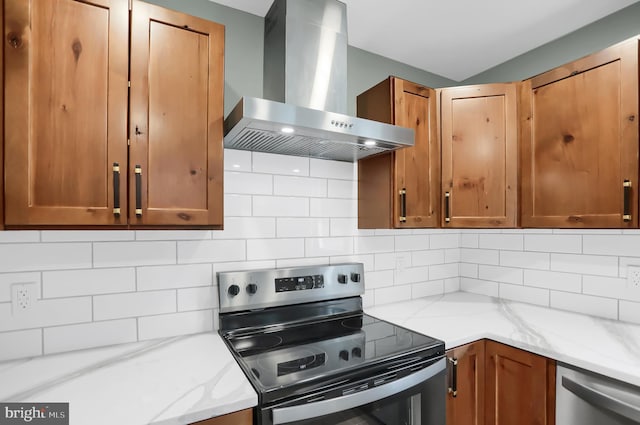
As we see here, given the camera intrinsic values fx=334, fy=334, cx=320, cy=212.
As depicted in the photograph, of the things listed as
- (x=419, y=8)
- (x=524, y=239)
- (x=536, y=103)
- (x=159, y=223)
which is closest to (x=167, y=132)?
(x=159, y=223)

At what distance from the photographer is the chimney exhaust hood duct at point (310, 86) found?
1350 mm

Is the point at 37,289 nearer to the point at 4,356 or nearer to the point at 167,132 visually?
the point at 4,356

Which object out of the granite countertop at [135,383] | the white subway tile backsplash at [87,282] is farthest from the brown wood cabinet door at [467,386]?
the white subway tile backsplash at [87,282]

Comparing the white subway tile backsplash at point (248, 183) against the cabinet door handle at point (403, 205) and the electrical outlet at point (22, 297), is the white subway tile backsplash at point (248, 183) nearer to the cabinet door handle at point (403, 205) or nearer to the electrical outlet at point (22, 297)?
the cabinet door handle at point (403, 205)

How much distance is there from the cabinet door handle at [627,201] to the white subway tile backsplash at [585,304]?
59 cm

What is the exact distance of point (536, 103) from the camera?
1736mm

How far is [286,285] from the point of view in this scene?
5.61ft

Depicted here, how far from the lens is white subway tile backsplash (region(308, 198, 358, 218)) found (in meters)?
1.88

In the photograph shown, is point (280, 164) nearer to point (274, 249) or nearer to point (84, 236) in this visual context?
point (274, 249)

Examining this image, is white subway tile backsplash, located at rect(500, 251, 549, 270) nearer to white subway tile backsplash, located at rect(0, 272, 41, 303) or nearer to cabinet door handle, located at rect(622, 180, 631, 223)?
cabinet door handle, located at rect(622, 180, 631, 223)

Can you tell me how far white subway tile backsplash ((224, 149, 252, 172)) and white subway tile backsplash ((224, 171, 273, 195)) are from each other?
29 mm

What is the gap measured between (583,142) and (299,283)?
4.95ft

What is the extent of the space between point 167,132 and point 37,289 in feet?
2.58

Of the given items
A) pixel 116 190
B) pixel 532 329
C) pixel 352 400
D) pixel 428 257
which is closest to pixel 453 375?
pixel 532 329
